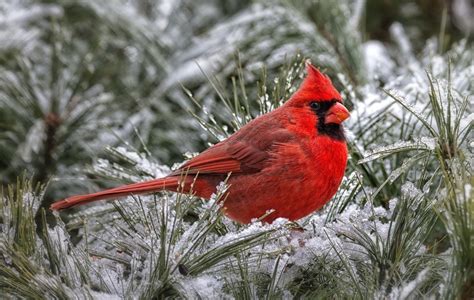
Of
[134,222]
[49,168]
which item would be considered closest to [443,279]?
[134,222]

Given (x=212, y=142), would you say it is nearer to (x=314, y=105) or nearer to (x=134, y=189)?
(x=314, y=105)

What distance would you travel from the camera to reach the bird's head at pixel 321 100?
2.47 m

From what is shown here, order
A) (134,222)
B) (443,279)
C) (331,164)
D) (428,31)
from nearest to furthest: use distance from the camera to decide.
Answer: (443,279)
(134,222)
(331,164)
(428,31)

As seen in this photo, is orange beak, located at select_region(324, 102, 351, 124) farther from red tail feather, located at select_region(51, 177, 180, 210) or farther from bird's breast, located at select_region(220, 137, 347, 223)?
red tail feather, located at select_region(51, 177, 180, 210)

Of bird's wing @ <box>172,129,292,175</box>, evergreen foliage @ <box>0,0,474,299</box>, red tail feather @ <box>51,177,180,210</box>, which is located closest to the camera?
evergreen foliage @ <box>0,0,474,299</box>

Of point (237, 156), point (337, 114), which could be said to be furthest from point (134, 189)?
point (337, 114)

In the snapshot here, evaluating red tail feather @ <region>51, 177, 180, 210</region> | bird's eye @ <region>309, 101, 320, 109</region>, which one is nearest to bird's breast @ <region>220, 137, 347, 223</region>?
bird's eye @ <region>309, 101, 320, 109</region>

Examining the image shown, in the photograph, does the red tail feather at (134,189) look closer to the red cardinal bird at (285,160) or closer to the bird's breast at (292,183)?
the red cardinal bird at (285,160)

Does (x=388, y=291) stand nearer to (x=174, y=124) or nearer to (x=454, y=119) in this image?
(x=454, y=119)

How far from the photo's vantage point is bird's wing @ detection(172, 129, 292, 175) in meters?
2.43

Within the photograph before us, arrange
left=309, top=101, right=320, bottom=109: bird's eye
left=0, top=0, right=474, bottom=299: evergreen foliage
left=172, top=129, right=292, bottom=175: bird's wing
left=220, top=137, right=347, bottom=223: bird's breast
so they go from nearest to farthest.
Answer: left=0, top=0, right=474, bottom=299: evergreen foliage < left=220, top=137, right=347, bottom=223: bird's breast < left=172, top=129, right=292, bottom=175: bird's wing < left=309, top=101, right=320, bottom=109: bird's eye

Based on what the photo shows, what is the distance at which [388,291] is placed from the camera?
1524mm

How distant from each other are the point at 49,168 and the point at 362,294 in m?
1.72

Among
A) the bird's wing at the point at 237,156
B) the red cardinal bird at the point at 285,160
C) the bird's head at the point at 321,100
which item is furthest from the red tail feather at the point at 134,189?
the bird's head at the point at 321,100
